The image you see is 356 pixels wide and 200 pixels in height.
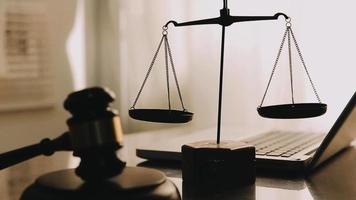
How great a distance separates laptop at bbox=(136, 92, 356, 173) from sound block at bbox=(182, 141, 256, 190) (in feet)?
0.40

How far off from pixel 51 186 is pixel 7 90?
209 centimetres

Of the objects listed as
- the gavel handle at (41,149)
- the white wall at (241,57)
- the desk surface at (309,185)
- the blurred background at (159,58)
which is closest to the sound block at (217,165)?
the desk surface at (309,185)

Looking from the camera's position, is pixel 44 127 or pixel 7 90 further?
pixel 44 127

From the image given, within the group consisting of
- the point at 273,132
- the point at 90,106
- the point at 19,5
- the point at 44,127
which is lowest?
the point at 44,127

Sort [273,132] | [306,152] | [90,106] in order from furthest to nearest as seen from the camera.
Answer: [273,132], [306,152], [90,106]

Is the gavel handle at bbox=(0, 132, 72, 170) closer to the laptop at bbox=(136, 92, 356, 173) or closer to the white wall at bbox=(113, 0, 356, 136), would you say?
the laptop at bbox=(136, 92, 356, 173)

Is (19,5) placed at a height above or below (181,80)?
above

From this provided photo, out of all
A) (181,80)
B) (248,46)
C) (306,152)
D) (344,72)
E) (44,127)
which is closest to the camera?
(306,152)

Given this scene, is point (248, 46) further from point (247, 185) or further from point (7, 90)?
point (247, 185)

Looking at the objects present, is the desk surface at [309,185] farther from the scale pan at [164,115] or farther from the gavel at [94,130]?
the gavel at [94,130]

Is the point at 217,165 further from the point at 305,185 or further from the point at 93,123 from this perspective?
the point at 93,123

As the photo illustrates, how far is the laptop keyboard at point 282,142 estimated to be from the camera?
929 millimetres

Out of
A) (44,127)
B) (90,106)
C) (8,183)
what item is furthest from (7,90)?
(90,106)

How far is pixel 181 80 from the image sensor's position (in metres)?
2.29
